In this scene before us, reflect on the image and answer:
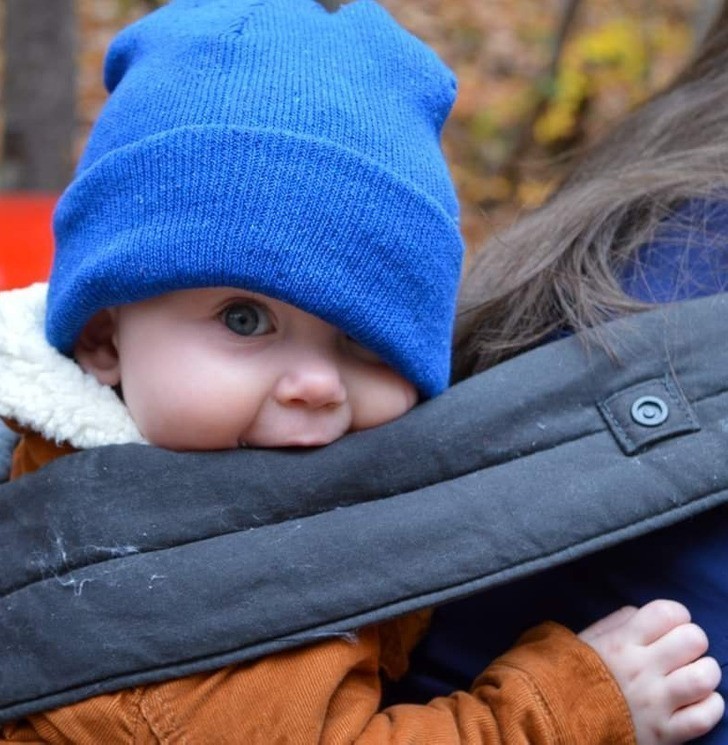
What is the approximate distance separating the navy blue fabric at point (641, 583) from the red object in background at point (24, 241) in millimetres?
1937

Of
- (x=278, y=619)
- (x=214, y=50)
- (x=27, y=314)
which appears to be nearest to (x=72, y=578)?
(x=278, y=619)

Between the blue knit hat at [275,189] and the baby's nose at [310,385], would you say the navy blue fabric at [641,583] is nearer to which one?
the blue knit hat at [275,189]

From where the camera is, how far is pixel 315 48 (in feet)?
5.46

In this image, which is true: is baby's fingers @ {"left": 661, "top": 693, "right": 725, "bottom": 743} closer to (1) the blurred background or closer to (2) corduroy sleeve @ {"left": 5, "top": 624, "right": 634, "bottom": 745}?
(2) corduroy sleeve @ {"left": 5, "top": 624, "right": 634, "bottom": 745}

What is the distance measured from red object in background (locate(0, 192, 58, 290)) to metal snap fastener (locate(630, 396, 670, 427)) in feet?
7.02

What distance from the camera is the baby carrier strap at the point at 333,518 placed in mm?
1485

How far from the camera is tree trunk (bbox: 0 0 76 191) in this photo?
219 inches

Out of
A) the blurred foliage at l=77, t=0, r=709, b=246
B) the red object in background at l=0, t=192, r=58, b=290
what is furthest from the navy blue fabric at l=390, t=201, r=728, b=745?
the blurred foliage at l=77, t=0, r=709, b=246

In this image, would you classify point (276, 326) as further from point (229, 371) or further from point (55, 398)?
point (55, 398)

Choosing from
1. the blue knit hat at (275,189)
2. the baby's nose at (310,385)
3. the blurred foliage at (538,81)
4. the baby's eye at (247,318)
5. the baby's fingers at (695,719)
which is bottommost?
the blurred foliage at (538,81)

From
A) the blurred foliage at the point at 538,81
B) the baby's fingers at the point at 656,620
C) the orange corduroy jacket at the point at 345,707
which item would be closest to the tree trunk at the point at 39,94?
the blurred foliage at the point at 538,81

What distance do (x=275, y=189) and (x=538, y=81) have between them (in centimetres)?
688

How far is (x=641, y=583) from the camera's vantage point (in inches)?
65.3

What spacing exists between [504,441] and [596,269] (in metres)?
0.38
